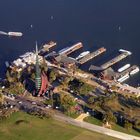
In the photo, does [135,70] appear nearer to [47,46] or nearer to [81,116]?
[81,116]

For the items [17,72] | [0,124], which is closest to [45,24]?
[17,72]

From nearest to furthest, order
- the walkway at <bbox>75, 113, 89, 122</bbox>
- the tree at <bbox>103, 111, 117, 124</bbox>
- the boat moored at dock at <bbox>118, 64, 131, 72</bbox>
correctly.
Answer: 1. the tree at <bbox>103, 111, 117, 124</bbox>
2. the walkway at <bbox>75, 113, 89, 122</bbox>
3. the boat moored at dock at <bbox>118, 64, 131, 72</bbox>

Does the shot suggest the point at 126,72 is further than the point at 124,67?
No

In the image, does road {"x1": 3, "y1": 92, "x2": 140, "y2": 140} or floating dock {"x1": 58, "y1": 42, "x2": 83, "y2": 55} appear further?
floating dock {"x1": 58, "y1": 42, "x2": 83, "y2": 55}

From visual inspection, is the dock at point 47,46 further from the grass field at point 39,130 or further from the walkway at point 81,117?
the walkway at point 81,117

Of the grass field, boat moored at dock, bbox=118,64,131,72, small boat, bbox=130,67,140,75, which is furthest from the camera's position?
boat moored at dock, bbox=118,64,131,72

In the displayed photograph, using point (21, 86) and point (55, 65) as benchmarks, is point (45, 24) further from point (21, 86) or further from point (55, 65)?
point (21, 86)

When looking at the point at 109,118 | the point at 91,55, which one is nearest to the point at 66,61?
the point at 91,55

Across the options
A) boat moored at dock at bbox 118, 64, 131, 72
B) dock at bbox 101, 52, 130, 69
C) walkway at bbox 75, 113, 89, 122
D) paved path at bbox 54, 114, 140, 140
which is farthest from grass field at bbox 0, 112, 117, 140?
dock at bbox 101, 52, 130, 69

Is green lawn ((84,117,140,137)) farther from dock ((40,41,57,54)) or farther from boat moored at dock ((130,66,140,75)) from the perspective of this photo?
dock ((40,41,57,54))

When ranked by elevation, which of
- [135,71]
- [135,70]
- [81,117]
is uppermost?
[135,70]
